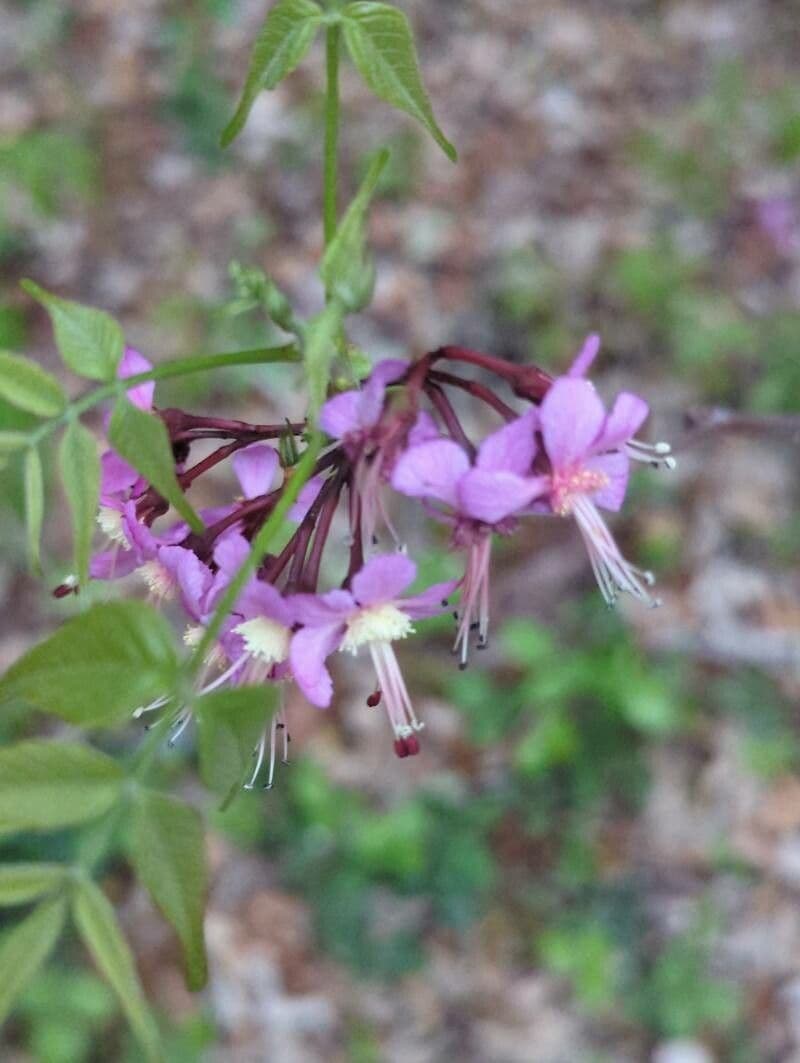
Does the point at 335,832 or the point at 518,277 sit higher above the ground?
the point at 518,277

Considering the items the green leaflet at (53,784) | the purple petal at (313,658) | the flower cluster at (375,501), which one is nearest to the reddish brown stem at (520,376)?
the flower cluster at (375,501)

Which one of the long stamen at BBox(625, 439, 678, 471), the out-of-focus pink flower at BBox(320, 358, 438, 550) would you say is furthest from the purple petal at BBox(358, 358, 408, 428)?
the long stamen at BBox(625, 439, 678, 471)

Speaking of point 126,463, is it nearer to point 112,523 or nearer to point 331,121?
point 112,523

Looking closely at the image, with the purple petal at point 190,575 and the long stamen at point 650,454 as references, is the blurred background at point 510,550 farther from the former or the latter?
the purple petal at point 190,575

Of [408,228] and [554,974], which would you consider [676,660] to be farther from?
[408,228]

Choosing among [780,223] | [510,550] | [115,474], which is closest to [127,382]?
[115,474]

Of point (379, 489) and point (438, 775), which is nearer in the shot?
point (379, 489)

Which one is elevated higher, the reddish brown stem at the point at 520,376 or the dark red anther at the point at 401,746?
the reddish brown stem at the point at 520,376

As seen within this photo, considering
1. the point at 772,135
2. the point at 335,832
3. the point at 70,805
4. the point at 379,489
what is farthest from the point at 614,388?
the point at 70,805
